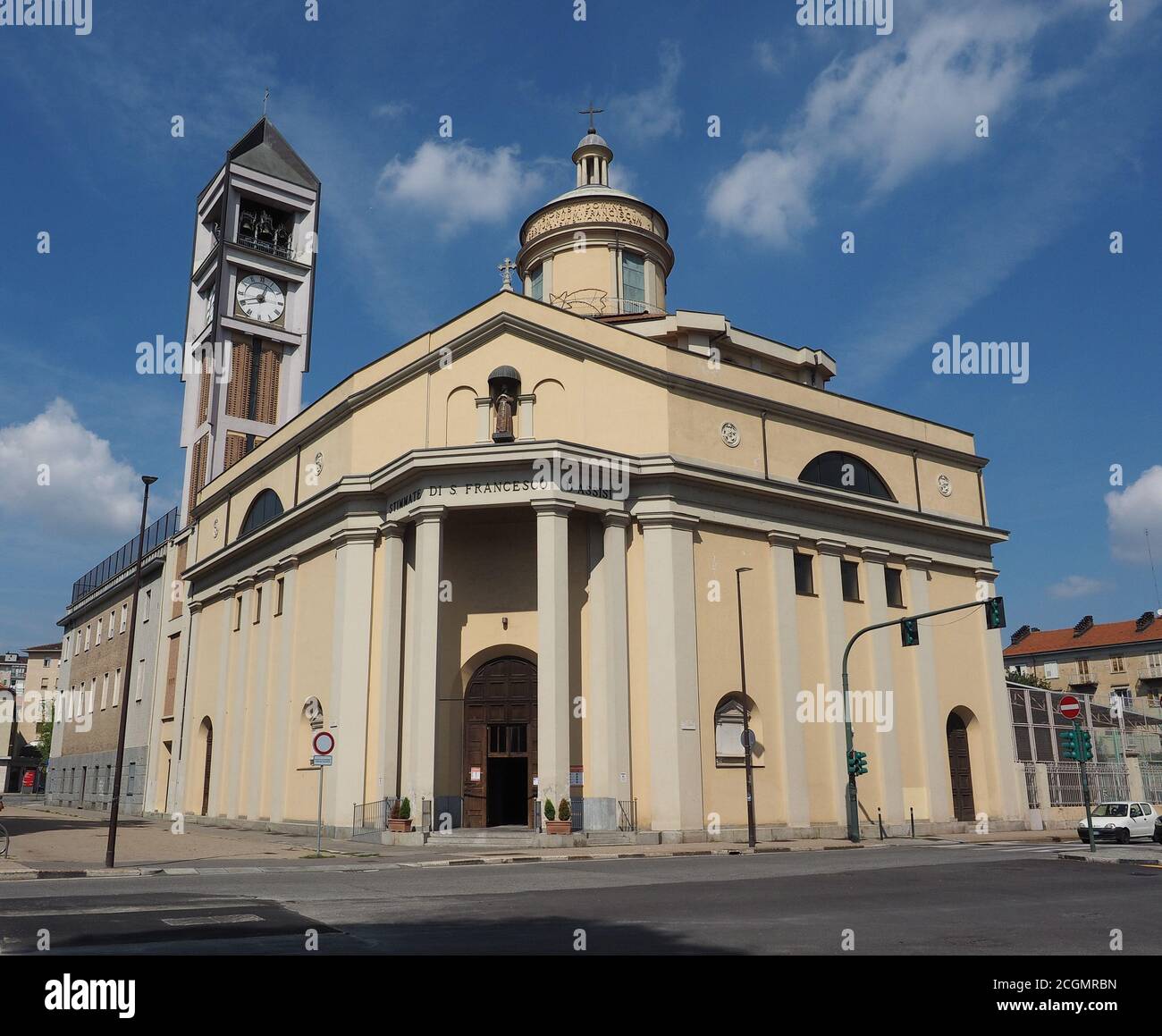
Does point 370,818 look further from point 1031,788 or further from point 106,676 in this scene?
point 106,676

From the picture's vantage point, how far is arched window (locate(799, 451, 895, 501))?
108 ft

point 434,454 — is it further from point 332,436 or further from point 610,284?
point 610,284

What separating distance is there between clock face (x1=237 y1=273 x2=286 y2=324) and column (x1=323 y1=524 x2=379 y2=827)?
2442 cm

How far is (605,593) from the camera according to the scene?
1122 inches

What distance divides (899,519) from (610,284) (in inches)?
570

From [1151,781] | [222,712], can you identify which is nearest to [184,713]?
[222,712]

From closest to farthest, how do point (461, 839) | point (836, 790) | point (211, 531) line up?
point (461, 839) → point (836, 790) → point (211, 531)

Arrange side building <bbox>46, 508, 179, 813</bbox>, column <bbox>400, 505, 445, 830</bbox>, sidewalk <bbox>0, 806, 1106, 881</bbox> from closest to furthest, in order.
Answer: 1. sidewalk <bbox>0, 806, 1106, 881</bbox>
2. column <bbox>400, 505, 445, 830</bbox>
3. side building <bbox>46, 508, 179, 813</bbox>

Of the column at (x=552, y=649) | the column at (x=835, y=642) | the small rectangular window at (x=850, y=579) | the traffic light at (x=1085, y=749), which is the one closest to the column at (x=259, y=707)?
the column at (x=552, y=649)

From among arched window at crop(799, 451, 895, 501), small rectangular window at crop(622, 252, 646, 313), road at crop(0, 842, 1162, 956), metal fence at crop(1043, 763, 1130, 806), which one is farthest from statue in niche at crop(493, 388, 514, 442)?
metal fence at crop(1043, 763, 1130, 806)

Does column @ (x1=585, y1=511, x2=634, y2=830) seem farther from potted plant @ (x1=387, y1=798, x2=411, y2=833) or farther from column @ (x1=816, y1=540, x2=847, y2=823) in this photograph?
column @ (x1=816, y1=540, x2=847, y2=823)

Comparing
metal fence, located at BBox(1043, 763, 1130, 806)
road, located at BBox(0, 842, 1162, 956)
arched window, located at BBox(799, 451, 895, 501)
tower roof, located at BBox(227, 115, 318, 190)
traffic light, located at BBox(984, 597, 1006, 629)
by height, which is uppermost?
tower roof, located at BBox(227, 115, 318, 190)
